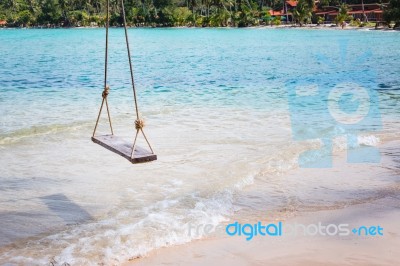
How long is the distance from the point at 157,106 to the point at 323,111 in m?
5.15

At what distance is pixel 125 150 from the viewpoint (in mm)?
5215

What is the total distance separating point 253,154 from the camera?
870cm

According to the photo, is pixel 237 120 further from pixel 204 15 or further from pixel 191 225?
pixel 204 15

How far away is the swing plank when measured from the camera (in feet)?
16.0

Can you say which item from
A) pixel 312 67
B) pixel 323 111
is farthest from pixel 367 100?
pixel 312 67

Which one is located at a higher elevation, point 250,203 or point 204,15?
point 204,15

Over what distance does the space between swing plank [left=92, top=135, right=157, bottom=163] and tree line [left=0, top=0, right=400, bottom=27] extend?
9462 centimetres

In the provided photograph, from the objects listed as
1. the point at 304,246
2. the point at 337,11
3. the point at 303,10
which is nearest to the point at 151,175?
the point at 304,246

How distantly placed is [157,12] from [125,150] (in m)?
142

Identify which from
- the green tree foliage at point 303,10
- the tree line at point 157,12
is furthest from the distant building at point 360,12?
the green tree foliage at point 303,10

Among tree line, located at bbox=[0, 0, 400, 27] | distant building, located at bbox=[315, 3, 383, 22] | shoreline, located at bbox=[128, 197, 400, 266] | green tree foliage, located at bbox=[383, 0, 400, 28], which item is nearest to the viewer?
shoreline, located at bbox=[128, 197, 400, 266]

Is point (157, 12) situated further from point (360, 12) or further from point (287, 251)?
point (287, 251)

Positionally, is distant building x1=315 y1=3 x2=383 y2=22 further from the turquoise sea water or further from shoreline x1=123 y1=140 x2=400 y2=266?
shoreline x1=123 y1=140 x2=400 y2=266

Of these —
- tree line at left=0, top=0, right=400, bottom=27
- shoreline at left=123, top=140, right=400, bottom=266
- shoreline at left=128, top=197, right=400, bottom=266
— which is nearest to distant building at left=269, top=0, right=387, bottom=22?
tree line at left=0, top=0, right=400, bottom=27
